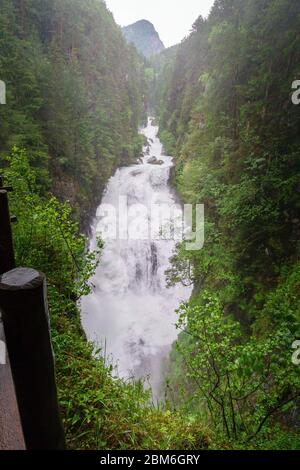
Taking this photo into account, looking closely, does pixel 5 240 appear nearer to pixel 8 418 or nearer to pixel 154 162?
pixel 8 418

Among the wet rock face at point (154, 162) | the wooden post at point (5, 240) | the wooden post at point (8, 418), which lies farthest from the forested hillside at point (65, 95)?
the wooden post at point (8, 418)

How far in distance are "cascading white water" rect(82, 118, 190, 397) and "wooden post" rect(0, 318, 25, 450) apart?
9.28m

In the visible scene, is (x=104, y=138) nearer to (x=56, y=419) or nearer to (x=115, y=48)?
(x=115, y=48)

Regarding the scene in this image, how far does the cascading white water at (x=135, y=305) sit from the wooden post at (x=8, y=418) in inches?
365

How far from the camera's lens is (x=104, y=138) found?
26.8 m

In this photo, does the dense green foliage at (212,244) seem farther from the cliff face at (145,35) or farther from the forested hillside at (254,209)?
the cliff face at (145,35)

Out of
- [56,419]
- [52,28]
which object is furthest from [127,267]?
[52,28]

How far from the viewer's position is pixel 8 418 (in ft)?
10.5

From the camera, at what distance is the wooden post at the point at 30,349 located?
1479 mm

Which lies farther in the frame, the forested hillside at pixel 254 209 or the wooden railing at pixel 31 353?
the forested hillside at pixel 254 209

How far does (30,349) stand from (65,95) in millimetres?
21924

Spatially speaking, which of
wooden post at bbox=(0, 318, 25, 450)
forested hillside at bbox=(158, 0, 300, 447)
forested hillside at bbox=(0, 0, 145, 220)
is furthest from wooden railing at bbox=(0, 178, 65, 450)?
forested hillside at bbox=(0, 0, 145, 220)

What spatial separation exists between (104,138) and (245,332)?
74.0ft

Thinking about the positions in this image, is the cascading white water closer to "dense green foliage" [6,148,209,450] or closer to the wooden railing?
"dense green foliage" [6,148,209,450]
